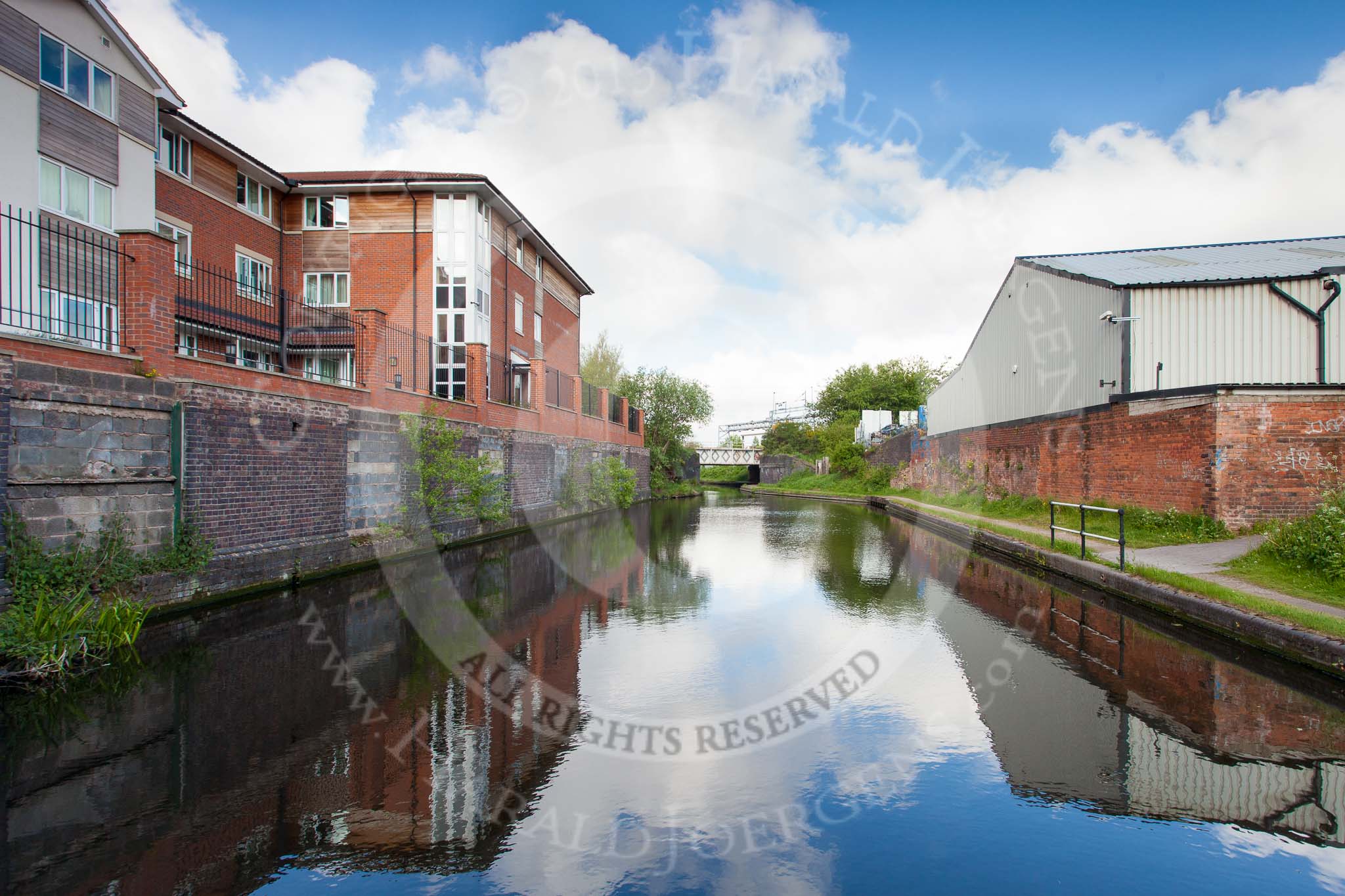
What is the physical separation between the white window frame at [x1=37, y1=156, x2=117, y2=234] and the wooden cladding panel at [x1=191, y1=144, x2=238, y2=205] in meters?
4.38

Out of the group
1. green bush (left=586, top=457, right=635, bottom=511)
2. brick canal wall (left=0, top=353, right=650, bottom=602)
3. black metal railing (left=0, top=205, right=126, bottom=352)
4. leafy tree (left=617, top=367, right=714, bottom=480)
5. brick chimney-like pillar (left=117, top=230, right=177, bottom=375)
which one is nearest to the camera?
brick canal wall (left=0, top=353, right=650, bottom=602)

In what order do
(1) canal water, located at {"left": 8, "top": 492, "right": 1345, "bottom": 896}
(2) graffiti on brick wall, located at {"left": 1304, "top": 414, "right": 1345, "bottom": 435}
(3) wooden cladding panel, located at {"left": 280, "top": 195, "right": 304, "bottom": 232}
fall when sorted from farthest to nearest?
A: (3) wooden cladding panel, located at {"left": 280, "top": 195, "right": 304, "bottom": 232} < (2) graffiti on brick wall, located at {"left": 1304, "top": 414, "right": 1345, "bottom": 435} < (1) canal water, located at {"left": 8, "top": 492, "right": 1345, "bottom": 896}

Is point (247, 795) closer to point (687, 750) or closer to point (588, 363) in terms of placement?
point (687, 750)

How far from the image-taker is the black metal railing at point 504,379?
19.5m

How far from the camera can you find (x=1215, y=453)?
38.5 ft

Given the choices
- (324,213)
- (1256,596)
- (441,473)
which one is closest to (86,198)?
(324,213)

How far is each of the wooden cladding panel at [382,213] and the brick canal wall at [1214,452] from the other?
66.6ft

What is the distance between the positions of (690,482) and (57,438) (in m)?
39.6

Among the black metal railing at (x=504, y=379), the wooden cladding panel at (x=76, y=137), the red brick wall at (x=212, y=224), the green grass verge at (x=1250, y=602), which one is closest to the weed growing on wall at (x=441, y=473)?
the black metal railing at (x=504, y=379)

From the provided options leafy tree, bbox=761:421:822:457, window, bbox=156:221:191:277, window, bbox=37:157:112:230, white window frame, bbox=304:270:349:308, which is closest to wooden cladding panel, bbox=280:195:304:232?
white window frame, bbox=304:270:349:308

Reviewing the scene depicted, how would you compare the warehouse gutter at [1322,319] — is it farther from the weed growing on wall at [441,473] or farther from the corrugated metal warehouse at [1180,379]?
the weed growing on wall at [441,473]

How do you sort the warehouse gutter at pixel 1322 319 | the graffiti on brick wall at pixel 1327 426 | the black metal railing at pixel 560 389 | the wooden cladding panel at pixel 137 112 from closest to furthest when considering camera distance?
the graffiti on brick wall at pixel 1327 426, the warehouse gutter at pixel 1322 319, the wooden cladding panel at pixel 137 112, the black metal railing at pixel 560 389

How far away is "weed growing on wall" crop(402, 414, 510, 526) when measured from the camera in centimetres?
1363

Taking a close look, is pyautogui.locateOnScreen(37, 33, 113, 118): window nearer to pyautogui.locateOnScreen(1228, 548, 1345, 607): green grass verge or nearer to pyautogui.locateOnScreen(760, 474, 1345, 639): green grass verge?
pyautogui.locateOnScreen(760, 474, 1345, 639): green grass verge
